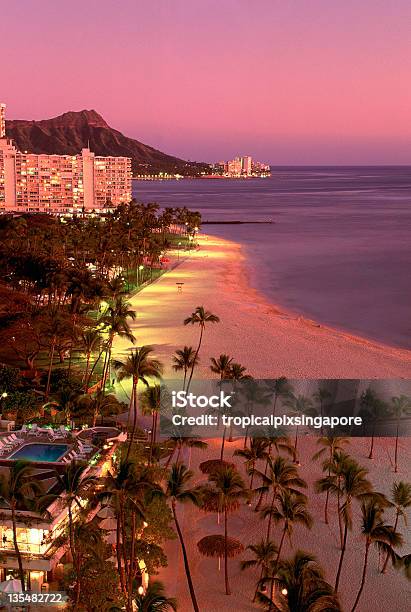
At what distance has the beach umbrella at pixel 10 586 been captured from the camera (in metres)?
19.1

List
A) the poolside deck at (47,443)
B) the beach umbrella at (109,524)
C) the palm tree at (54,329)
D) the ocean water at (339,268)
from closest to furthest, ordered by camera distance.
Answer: the beach umbrella at (109,524) < the poolside deck at (47,443) < the palm tree at (54,329) < the ocean water at (339,268)

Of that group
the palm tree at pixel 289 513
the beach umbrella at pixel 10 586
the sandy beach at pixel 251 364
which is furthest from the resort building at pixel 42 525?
the palm tree at pixel 289 513

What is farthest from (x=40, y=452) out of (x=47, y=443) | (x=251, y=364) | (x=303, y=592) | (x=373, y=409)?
(x=251, y=364)

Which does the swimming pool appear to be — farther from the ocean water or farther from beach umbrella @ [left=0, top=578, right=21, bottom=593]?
the ocean water

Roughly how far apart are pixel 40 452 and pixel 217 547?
7548mm

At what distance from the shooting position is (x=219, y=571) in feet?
78.3

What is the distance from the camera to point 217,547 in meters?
24.4

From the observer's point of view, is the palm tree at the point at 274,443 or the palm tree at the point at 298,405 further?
the palm tree at the point at 298,405

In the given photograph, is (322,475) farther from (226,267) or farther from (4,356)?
(226,267)

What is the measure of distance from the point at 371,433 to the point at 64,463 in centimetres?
1745

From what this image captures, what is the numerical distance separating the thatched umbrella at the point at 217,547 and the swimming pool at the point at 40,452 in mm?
6289

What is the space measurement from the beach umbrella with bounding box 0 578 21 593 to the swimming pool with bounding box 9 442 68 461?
5.99 metres
